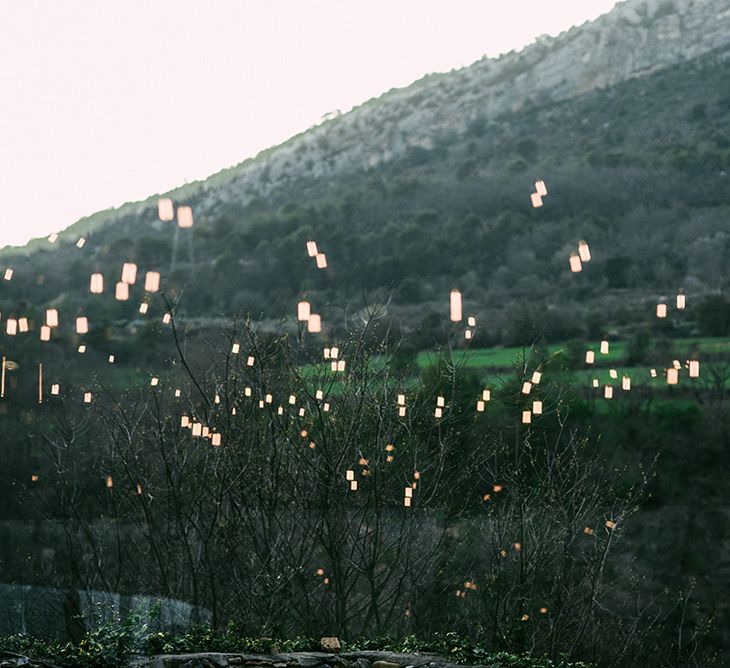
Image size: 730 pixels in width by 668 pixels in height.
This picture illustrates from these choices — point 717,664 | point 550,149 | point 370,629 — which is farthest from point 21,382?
point 550,149

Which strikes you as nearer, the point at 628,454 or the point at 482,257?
the point at 628,454

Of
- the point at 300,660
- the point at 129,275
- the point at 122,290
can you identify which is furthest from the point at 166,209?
the point at 300,660

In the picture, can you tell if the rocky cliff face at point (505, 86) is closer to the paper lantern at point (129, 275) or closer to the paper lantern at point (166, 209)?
the paper lantern at point (129, 275)

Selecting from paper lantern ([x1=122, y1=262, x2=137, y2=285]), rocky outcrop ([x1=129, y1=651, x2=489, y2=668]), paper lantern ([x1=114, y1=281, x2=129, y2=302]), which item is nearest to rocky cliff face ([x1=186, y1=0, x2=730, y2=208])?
paper lantern ([x1=114, y1=281, x2=129, y2=302])

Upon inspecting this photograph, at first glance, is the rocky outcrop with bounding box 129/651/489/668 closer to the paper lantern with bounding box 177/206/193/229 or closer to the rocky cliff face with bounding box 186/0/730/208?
the paper lantern with bounding box 177/206/193/229

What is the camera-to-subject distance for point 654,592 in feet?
73.9

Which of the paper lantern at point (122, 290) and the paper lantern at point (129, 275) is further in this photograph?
the paper lantern at point (122, 290)

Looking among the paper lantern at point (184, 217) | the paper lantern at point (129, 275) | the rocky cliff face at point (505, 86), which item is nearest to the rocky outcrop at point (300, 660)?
the paper lantern at point (129, 275)

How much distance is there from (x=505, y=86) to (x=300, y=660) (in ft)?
165

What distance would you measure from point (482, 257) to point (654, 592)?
17.1 meters

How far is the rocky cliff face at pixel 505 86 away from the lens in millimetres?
48719

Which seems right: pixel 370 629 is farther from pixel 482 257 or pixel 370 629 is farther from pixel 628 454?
pixel 482 257

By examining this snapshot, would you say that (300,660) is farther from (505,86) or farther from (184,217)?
(505,86)

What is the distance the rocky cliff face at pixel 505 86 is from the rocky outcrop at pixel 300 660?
37.6 meters
